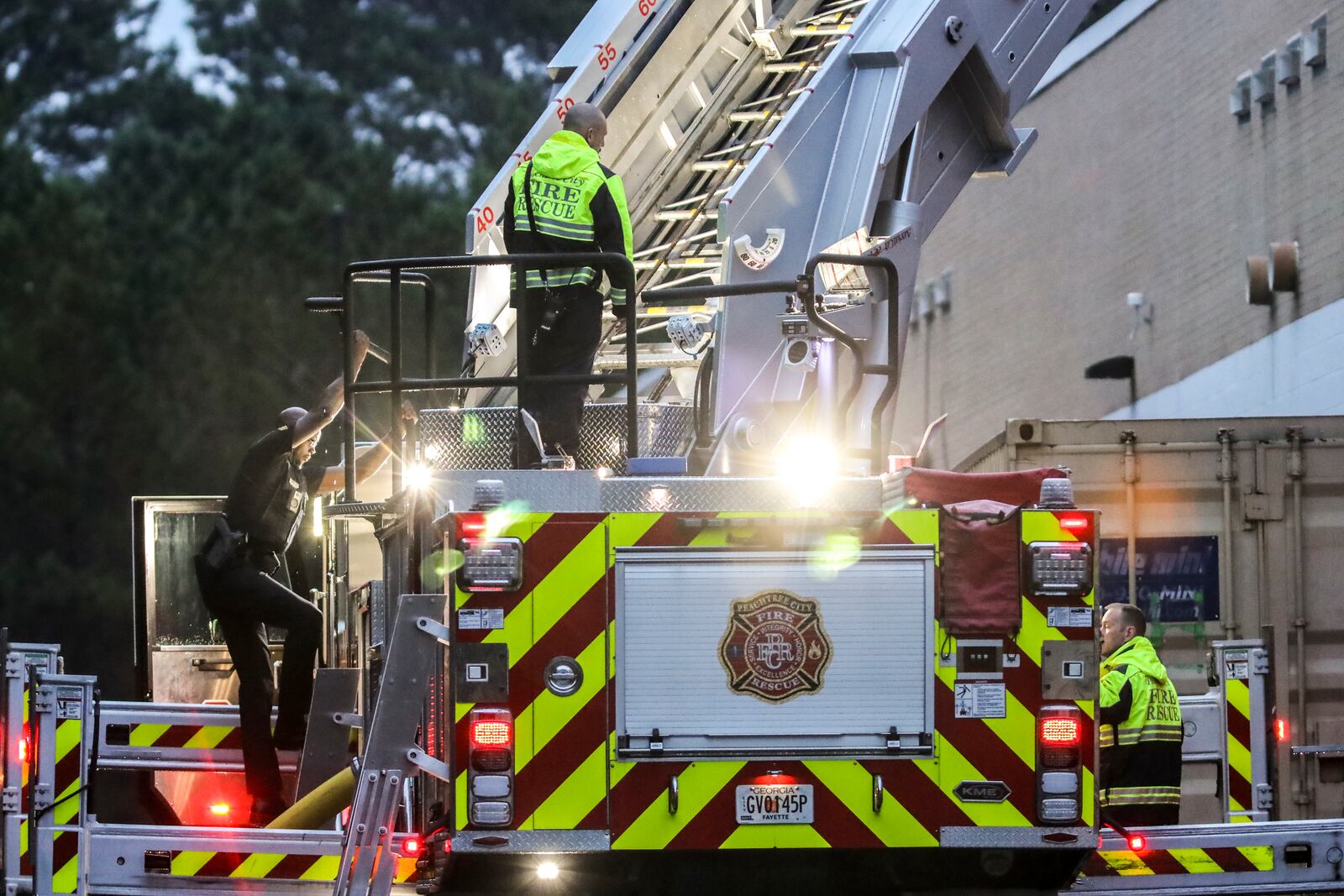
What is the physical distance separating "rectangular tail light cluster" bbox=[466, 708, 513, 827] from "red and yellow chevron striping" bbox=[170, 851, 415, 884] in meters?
1.16

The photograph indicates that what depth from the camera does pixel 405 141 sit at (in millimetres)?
43250

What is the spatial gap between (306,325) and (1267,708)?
28.5 m

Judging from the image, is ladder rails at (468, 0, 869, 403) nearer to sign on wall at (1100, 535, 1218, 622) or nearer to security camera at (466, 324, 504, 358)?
security camera at (466, 324, 504, 358)

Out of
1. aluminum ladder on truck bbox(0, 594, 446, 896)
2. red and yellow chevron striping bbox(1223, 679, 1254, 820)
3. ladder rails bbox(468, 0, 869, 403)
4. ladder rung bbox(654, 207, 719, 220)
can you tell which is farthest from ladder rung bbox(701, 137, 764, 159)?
A: aluminum ladder on truck bbox(0, 594, 446, 896)

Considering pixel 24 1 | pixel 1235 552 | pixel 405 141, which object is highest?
pixel 24 1

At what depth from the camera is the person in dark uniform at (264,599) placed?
362 inches

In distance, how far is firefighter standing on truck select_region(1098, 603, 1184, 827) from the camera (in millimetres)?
9609

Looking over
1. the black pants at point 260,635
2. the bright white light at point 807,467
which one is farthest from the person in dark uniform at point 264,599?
the bright white light at point 807,467

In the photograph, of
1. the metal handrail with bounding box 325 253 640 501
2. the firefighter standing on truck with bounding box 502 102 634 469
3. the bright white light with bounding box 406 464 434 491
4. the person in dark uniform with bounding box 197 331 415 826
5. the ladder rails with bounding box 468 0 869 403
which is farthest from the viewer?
the ladder rails with bounding box 468 0 869 403

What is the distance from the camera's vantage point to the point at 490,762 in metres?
6.93

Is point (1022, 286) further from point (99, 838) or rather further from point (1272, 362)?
point (99, 838)

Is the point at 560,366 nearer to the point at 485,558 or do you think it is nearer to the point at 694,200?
the point at 485,558

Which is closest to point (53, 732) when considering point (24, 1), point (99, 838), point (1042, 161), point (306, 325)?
point (99, 838)

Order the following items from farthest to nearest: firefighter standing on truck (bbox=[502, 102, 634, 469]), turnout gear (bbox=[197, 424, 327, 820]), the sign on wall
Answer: the sign on wall
turnout gear (bbox=[197, 424, 327, 820])
firefighter standing on truck (bbox=[502, 102, 634, 469])
